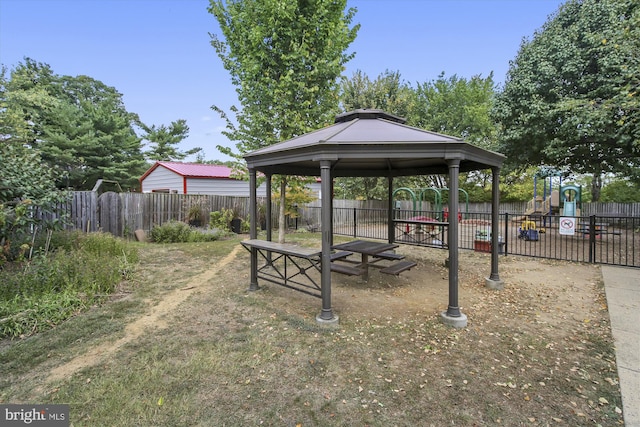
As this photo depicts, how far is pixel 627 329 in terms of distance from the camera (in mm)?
3555

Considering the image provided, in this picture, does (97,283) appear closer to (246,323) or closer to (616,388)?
(246,323)

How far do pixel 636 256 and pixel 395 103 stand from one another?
12.1m

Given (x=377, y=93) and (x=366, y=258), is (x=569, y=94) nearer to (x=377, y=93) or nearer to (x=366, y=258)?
(x=377, y=93)

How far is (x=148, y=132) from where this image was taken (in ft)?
87.0

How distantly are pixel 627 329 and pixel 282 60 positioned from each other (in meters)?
8.54

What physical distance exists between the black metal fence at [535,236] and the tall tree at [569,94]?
2.42 m

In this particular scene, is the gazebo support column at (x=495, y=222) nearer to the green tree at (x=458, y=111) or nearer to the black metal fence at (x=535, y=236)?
the black metal fence at (x=535, y=236)

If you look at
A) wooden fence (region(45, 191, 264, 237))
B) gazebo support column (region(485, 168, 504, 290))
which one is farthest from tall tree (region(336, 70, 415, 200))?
gazebo support column (region(485, 168, 504, 290))

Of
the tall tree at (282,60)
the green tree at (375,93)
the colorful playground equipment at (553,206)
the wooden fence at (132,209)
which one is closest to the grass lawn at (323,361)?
the tall tree at (282,60)

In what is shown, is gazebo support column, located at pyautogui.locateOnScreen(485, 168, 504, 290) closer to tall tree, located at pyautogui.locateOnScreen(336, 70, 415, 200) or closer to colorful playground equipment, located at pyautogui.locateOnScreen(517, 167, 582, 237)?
colorful playground equipment, located at pyautogui.locateOnScreen(517, 167, 582, 237)

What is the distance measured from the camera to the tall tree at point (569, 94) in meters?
9.41

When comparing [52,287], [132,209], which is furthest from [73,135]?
[52,287]

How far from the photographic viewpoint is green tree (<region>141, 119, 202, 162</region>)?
84.7 feet

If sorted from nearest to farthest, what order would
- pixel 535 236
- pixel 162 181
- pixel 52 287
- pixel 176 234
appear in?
pixel 52 287
pixel 176 234
pixel 535 236
pixel 162 181
